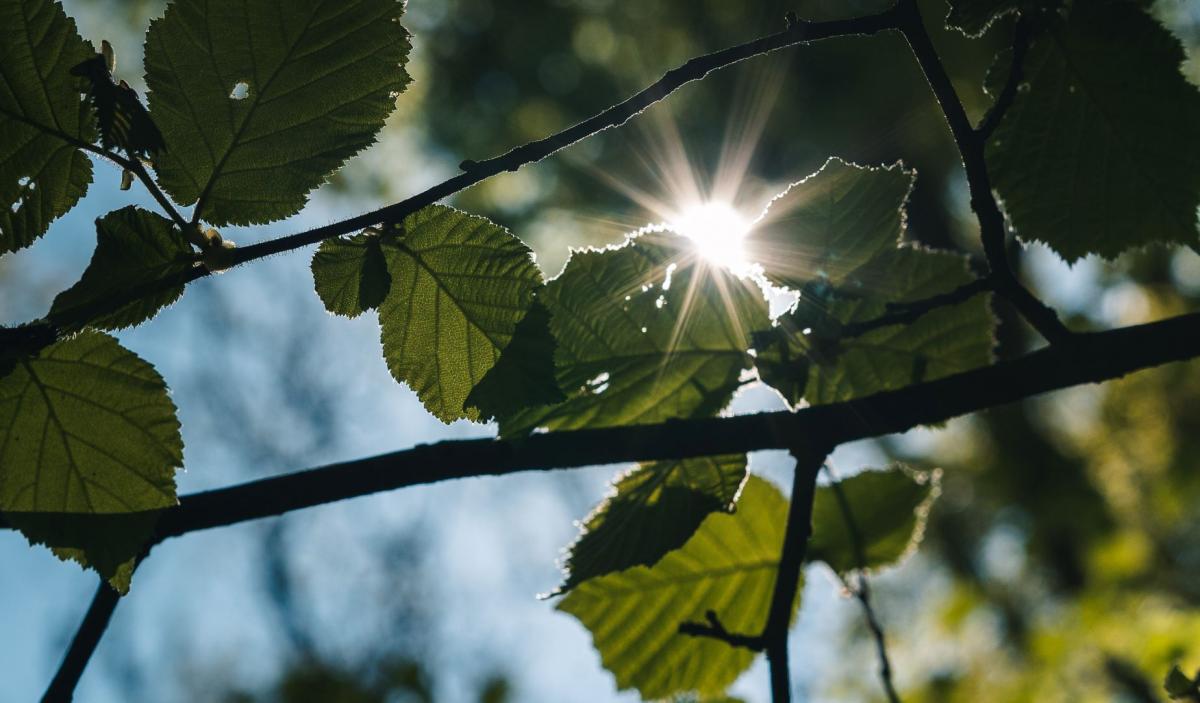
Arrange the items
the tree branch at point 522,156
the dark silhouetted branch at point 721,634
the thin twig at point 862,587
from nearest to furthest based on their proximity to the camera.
Result: the tree branch at point 522,156 → the dark silhouetted branch at point 721,634 → the thin twig at point 862,587

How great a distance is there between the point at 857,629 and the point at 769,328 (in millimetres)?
7653

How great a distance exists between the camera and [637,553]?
701 mm

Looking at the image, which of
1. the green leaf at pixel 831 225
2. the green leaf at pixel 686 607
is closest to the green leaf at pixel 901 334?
the green leaf at pixel 831 225

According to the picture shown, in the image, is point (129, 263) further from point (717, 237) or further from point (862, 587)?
point (862, 587)

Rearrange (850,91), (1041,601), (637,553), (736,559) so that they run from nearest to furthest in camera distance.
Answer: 1. (637,553)
2. (736,559)
3. (1041,601)
4. (850,91)

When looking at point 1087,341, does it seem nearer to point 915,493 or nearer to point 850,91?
point 915,493

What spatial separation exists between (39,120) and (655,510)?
1.81ft

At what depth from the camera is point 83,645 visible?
0.60 m

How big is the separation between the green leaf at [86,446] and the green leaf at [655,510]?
334mm

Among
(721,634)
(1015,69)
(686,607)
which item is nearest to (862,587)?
(686,607)

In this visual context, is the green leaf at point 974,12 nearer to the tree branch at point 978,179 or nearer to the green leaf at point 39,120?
the tree branch at point 978,179

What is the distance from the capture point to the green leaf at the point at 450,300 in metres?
0.60

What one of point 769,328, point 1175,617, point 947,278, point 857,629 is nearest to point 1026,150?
point 947,278

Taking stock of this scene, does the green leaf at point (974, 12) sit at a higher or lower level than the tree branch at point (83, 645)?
higher
